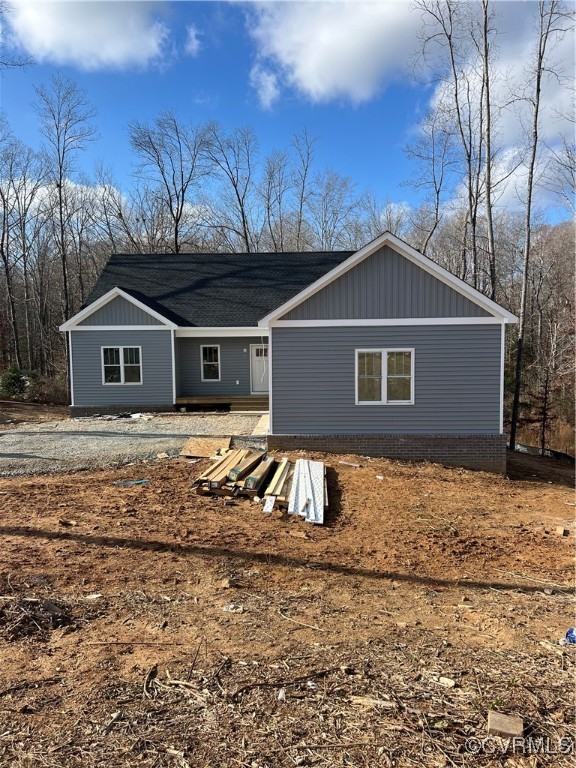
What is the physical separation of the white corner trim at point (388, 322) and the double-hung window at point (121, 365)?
8122 mm

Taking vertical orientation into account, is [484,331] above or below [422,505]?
above

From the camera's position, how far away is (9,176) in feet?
119

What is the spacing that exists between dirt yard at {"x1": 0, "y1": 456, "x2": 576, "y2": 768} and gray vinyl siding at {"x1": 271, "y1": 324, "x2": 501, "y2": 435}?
176 inches

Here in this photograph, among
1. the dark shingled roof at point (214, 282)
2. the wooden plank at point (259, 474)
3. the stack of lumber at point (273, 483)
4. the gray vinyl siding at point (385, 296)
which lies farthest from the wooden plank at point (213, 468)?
the dark shingled roof at point (214, 282)

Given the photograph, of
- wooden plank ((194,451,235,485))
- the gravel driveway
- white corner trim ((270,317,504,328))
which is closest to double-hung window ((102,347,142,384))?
the gravel driveway

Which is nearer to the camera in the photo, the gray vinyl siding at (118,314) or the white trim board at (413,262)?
the white trim board at (413,262)

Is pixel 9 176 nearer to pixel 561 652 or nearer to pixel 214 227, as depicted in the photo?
pixel 214 227

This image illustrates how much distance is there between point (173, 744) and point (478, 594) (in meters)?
3.64

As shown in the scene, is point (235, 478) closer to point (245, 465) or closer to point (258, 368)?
point (245, 465)

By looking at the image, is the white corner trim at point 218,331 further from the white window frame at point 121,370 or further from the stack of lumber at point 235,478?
the stack of lumber at point 235,478

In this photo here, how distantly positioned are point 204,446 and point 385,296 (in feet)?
19.0

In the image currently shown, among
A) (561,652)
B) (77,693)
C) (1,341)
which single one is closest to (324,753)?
(77,693)

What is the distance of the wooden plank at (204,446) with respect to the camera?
11.5 m

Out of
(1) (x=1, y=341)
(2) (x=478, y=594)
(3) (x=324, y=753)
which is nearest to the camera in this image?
(3) (x=324, y=753)
